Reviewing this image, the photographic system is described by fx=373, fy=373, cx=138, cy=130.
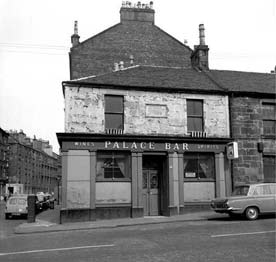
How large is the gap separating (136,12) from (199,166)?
17052 millimetres

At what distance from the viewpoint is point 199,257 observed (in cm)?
808

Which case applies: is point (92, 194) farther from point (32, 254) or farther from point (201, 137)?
point (32, 254)

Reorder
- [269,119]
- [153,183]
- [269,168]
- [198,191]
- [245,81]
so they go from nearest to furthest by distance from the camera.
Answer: [198,191] → [153,183] → [269,168] → [269,119] → [245,81]

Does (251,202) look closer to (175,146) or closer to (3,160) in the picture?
(175,146)

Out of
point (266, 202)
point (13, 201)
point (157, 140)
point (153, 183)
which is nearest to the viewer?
point (266, 202)

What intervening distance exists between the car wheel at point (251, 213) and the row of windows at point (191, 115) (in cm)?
542

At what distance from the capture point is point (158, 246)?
9.52 m

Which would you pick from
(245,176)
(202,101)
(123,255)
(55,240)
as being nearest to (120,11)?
(202,101)

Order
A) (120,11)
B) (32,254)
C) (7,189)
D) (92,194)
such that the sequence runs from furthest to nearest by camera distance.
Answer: (7,189) < (120,11) < (92,194) < (32,254)

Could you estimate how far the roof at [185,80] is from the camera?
18750 mm

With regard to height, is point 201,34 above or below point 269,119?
above

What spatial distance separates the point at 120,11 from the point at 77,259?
25.8 metres

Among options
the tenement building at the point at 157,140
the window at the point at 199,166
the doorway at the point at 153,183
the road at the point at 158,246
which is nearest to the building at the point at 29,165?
the doorway at the point at 153,183

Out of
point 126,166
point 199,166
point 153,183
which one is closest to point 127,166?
point 126,166
